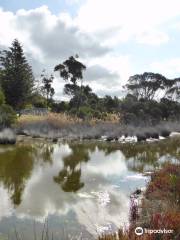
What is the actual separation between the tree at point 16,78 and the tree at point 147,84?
22892 millimetres

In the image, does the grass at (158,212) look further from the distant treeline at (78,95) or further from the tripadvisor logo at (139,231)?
the distant treeline at (78,95)

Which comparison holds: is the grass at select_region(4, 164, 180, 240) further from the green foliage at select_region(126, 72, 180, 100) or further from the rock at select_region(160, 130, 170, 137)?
the green foliage at select_region(126, 72, 180, 100)

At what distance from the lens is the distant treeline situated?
3372cm

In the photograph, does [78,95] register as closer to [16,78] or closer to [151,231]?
[16,78]

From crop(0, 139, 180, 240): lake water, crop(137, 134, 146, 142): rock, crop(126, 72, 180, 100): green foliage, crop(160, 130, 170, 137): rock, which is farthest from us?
crop(126, 72, 180, 100): green foliage

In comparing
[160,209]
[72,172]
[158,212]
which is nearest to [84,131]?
[72,172]

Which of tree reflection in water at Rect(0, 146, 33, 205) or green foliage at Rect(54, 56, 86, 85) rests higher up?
green foliage at Rect(54, 56, 86, 85)

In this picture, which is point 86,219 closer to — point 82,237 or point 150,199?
point 82,237

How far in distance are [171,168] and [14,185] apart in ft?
13.2

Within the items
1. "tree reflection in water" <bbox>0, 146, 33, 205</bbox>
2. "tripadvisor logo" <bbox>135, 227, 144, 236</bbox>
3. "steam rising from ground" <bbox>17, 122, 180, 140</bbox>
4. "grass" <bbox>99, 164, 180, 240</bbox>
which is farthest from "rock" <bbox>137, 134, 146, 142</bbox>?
"tripadvisor logo" <bbox>135, 227, 144, 236</bbox>

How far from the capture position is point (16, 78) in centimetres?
3638

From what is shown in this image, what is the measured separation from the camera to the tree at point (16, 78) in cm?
3628

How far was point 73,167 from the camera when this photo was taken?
12719mm

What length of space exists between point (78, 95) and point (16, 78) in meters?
8.74
